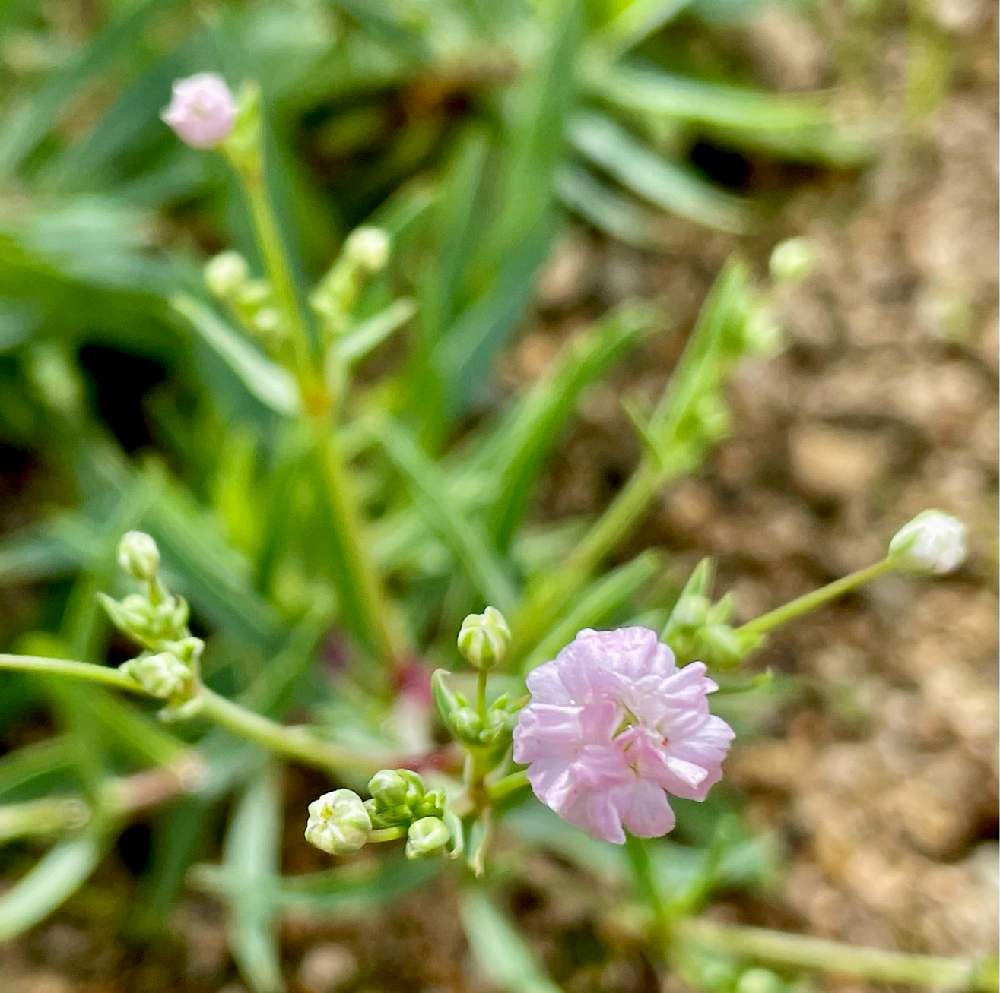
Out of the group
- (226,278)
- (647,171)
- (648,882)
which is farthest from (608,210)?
(648,882)

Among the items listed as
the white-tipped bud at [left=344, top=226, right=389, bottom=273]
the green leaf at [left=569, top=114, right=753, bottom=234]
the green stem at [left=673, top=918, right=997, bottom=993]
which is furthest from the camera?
the green leaf at [left=569, top=114, right=753, bottom=234]

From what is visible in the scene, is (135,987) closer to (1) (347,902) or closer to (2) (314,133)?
(1) (347,902)

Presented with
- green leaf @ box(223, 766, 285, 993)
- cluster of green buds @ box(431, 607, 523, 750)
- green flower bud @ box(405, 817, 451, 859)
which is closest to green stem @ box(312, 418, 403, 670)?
green leaf @ box(223, 766, 285, 993)

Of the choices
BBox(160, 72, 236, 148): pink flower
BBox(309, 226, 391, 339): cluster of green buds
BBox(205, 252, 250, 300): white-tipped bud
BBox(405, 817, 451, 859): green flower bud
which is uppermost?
BBox(160, 72, 236, 148): pink flower

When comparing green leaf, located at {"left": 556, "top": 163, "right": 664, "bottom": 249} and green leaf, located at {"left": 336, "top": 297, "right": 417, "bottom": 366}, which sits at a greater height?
green leaf, located at {"left": 336, "top": 297, "right": 417, "bottom": 366}

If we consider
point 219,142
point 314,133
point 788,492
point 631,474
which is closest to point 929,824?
point 788,492

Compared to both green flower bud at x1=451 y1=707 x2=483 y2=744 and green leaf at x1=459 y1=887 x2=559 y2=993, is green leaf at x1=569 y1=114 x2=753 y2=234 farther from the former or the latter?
green flower bud at x1=451 y1=707 x2=483 y2=744

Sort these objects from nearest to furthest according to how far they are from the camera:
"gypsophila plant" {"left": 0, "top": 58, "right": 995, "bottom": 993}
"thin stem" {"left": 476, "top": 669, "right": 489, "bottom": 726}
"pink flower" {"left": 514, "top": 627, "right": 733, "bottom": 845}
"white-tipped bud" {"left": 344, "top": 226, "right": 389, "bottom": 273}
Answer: "pink flower" {"left": 514, "top": 627, "right": 733, "bottom": 845}, "thin stem" {"left": 476, "top": 669, "right": 489, "bottom": 726}, "gypsophila plant" {"left": 0, "top": 58, "right": 995, "bottom": 993}, "white-tipped bud" {"left": 344, "top": 226, "right": 389, "bottom": 273}
